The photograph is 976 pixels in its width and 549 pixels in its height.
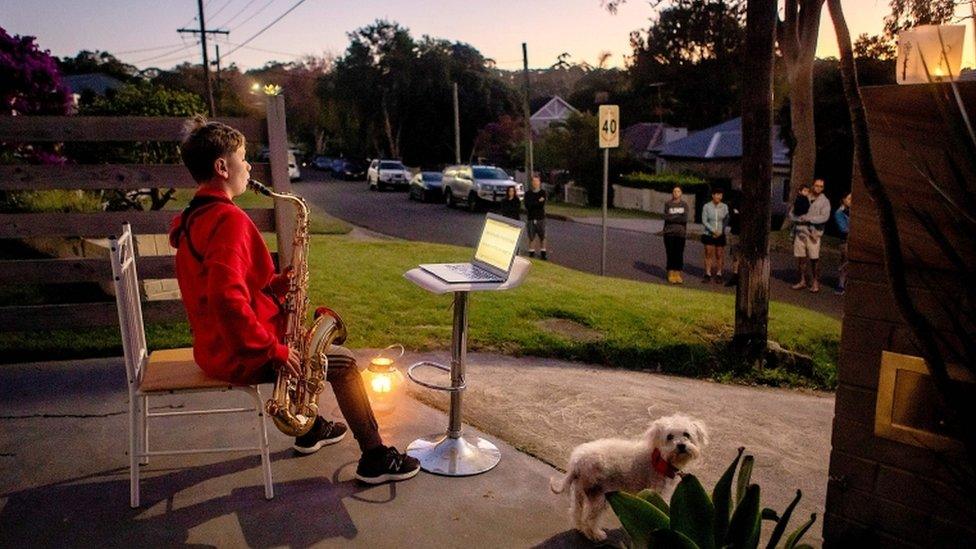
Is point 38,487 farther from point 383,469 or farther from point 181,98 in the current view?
point 181,98

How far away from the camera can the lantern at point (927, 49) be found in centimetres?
217

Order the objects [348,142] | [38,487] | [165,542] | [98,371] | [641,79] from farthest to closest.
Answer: [348,142]
[641,79]
[98,371]
[38,487]
[165,542]

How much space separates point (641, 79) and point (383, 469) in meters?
52.7

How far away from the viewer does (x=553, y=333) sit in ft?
23.5

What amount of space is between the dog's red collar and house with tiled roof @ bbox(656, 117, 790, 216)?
24.5m

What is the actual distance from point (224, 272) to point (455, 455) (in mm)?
1719

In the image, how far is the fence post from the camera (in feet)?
17.2

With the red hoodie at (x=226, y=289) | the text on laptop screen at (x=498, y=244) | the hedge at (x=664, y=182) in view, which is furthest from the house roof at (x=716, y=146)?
the red hoodie at (x=226, y=289)

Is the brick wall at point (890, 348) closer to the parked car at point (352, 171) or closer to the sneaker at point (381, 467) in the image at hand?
the sneaker at point (381, 467)

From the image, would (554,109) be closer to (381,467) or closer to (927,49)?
(381,467)

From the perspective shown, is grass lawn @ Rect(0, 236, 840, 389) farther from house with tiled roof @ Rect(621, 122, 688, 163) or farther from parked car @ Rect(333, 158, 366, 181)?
parked car @ Rect(333, 158, 366, 181)

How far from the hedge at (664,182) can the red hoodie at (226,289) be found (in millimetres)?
23151

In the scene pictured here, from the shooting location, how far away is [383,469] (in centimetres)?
371

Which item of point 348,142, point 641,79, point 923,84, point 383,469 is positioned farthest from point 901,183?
point 348,142
